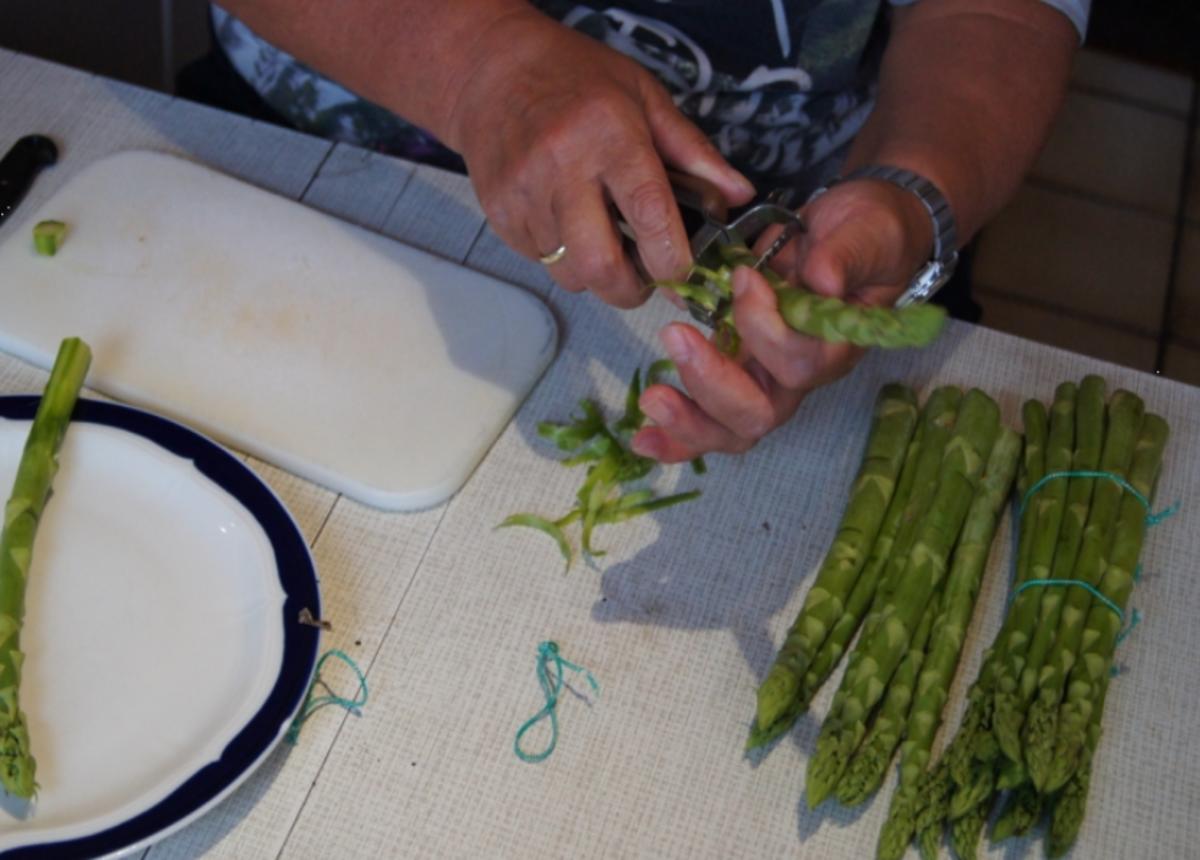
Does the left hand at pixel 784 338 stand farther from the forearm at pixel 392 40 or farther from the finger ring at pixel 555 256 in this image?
the forearm at pixel 392 40

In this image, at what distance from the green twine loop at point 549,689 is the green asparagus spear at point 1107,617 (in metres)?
0.41

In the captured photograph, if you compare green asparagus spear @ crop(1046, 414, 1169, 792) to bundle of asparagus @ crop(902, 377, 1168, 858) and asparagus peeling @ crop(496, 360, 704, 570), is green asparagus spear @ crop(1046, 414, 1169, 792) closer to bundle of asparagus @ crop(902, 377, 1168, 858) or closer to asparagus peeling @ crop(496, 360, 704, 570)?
bundle of asparagus @ crop(902, 377, 1168, 858)

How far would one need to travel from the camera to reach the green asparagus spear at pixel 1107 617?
3.69 feet

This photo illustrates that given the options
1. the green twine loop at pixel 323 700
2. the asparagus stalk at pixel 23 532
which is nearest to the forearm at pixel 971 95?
the green twine loop at pixel 323 700

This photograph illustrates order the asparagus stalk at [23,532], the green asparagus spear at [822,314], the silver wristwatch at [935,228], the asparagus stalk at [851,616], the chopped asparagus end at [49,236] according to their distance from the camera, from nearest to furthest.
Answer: the green asparagus spear at [822,314] → the asparagus stalk at [23,532] → the asparagus stalk at [851,616] → the silver wristwatch at [935,228] → the chopped asparagus end at [49,236]

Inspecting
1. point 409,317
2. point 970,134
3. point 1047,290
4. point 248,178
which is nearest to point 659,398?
point 409,317

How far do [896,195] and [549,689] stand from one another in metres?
0.56

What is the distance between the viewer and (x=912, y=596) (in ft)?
4.00

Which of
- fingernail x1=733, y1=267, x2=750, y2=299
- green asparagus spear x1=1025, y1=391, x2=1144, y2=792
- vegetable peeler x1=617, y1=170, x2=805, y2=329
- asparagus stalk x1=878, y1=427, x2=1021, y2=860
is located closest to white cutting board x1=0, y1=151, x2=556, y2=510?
vegetable peeler x1=617, y1=170, x2=805, y2=329

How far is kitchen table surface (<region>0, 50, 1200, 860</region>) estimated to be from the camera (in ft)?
3.71

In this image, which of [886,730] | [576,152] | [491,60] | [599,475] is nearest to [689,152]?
[576,152]

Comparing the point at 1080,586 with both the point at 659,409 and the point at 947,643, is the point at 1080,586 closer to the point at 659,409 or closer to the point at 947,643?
the point at 947,643

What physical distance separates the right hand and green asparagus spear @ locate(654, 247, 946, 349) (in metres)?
0.03

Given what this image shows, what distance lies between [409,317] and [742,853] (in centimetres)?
65
